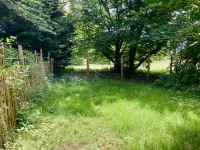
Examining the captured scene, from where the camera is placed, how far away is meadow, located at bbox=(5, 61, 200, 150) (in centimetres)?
284

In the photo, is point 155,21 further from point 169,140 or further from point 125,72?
point 169,140

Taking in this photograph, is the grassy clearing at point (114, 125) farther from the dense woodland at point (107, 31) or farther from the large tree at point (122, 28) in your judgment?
the large tree at point (122, 28)

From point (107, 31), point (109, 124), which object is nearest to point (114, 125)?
point (109, 124)

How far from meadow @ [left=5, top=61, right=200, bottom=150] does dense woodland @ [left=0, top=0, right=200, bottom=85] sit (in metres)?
3.22

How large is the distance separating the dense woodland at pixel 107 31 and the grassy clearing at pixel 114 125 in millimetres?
3139

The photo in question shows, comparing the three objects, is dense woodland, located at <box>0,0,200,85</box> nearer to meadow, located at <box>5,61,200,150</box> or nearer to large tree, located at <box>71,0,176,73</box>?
large tree, located at <box>71,0,176,73</box>

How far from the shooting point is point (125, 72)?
1069 cm

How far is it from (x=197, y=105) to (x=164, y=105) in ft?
2.52

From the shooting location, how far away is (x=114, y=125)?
137 inches

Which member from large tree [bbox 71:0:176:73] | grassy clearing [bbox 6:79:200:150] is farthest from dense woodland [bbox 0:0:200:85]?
grassy clearing [bbox 6:79:200:150]

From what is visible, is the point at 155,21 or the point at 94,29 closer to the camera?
the point at 155,21

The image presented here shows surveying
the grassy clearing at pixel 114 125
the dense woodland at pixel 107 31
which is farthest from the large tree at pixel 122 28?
the grassy clearing at pixel 114 125

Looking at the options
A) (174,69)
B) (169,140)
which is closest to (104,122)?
(169,140)

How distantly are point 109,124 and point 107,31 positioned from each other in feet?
27.2
